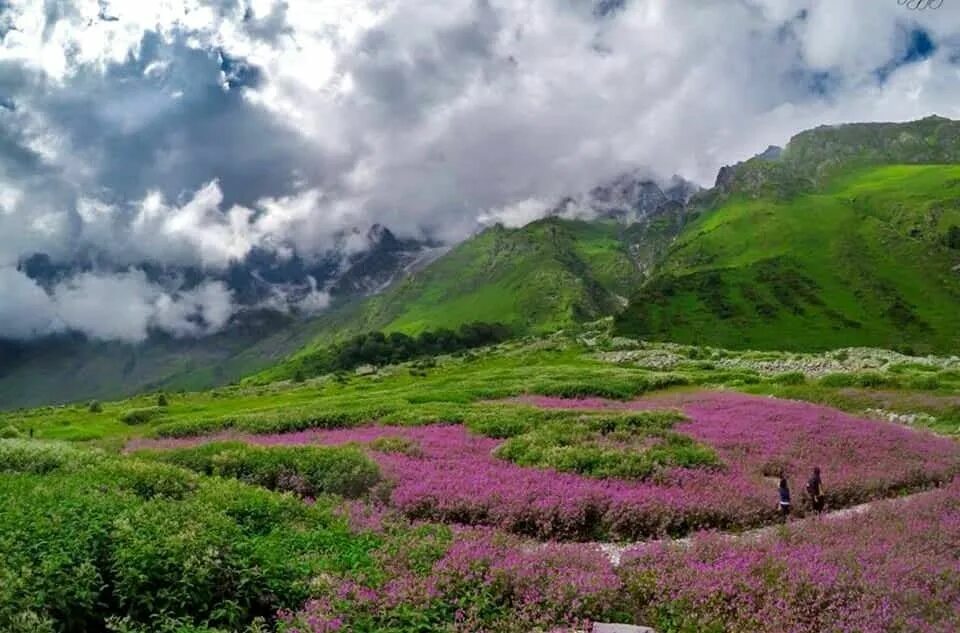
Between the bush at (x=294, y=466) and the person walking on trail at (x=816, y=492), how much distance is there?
15844 millimetres

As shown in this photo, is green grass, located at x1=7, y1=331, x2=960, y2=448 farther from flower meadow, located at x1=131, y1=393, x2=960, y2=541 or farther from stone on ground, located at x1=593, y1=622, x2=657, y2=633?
stone on ground, located at x1=593, y1=622, x2=657, y2=633

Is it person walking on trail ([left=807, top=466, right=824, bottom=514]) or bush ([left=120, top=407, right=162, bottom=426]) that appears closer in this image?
person walking on trail ([left=807, top=466, right=824, bottom=514])

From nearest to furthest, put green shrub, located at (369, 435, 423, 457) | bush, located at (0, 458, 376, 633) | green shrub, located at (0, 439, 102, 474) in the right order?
bush, located at (0, 458, 376, 633), green shrub, located at (0, 439, 102, 474), green shrub, located at (369, 435, 423, 457)

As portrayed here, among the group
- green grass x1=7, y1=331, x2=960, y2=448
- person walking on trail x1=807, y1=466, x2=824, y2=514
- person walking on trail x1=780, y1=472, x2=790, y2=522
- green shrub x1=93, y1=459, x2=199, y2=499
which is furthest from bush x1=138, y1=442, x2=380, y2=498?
person walking on trail x1=807, y1=466, x2=824, y2=514

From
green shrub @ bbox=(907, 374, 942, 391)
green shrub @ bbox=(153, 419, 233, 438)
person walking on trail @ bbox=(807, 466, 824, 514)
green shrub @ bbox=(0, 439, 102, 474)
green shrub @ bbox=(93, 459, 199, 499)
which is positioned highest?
green shrub @ bbox=(0, 439, 102, 474)

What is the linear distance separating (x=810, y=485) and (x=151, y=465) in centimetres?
2332

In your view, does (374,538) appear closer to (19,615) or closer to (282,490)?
(19,615)

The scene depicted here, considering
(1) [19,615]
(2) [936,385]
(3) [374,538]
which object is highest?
(1) [19,615]

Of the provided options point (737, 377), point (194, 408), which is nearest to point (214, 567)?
point (737, 377)

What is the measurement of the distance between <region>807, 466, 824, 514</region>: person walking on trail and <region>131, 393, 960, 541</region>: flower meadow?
19.9 inches

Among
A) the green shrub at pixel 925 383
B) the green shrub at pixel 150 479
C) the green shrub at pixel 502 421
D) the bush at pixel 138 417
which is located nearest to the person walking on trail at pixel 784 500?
the green shrub at pixel 502 421

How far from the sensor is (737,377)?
77.7m

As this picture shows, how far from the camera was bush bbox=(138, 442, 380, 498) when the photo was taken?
85.0ft

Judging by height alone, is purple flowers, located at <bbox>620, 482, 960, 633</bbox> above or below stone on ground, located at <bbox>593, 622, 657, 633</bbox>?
below
